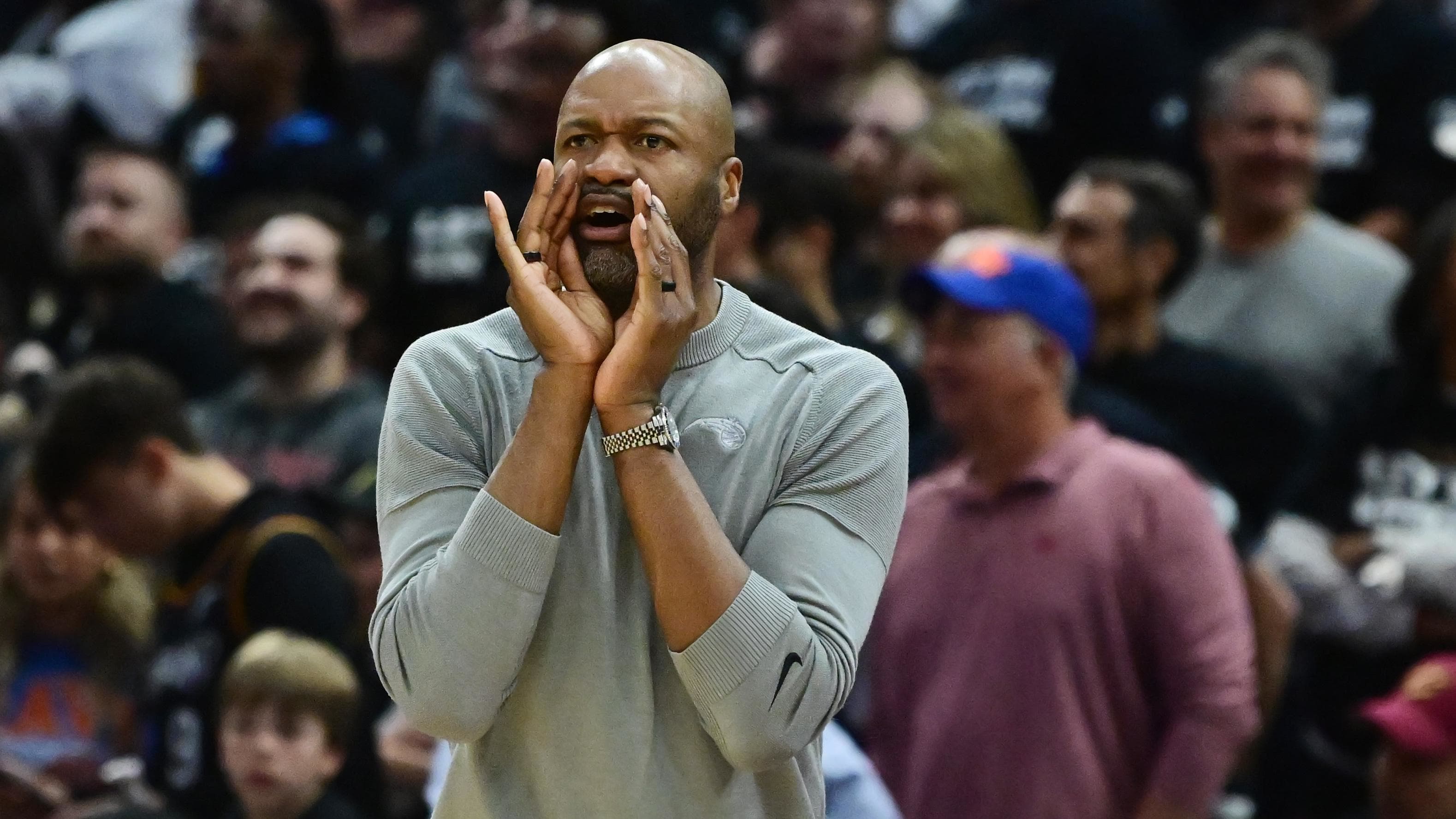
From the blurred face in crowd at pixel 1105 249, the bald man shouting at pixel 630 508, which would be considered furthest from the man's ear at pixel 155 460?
the bald man shouting at pixel 630 508

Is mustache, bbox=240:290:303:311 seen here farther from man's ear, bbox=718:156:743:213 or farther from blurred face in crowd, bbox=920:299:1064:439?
man's ear, bbox=718:156:743:213

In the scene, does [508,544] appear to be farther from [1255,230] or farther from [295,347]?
[1255,230]

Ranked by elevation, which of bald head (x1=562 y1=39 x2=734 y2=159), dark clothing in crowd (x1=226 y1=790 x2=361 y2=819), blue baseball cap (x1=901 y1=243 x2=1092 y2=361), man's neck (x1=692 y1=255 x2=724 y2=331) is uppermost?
bald head (x1=562 y1=39 x2=734 y2=159)

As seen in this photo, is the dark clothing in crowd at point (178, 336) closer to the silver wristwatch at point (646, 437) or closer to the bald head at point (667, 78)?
the bald head at point (667, 78)

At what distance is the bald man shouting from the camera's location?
2.25m

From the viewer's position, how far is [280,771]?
4.49m

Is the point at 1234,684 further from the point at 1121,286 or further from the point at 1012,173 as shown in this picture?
the point at 1012,173

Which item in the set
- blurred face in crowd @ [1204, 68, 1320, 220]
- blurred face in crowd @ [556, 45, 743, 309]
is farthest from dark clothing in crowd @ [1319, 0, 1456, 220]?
blurred face in crowd @ [556, 45, 743, 309]

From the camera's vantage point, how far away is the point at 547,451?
225 centimetres

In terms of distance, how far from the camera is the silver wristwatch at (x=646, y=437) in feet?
7.47

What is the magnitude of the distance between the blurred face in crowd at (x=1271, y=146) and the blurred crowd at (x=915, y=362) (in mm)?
11

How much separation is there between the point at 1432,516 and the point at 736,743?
3.21m

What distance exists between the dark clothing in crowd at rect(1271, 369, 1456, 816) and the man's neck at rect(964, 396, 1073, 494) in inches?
38.7

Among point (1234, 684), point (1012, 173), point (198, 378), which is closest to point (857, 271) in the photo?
point (1012, 173)
